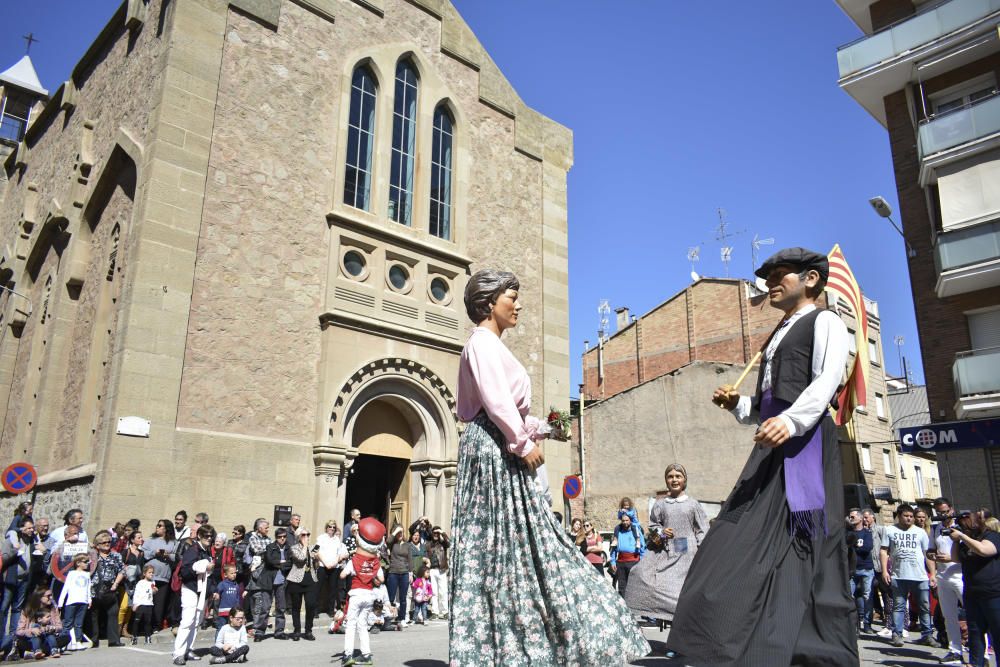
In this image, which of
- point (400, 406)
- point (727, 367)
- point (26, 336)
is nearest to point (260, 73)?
point (400, 406)

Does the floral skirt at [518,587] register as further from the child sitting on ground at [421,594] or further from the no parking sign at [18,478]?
the no parking sign at [18,478]

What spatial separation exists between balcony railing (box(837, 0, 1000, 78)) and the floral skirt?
21.8m

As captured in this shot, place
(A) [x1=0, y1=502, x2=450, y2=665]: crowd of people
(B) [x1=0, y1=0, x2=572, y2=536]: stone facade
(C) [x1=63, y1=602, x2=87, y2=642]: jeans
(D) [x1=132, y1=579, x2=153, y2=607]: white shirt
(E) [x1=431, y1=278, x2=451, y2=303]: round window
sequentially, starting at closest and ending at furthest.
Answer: (A) [x1=0, y1=502, x2=450, y2=665]: crowd of people, (C) [x1=63, y1=602, x2=87, y2=642]: jeans, (D) [x1=132, y1=579, x2=153, y2=607]: white shirt, (B) [x1=0, y1=0, x2=572, y2=536]: stone facade, (E) [x1=431, y1=278, x2=451, y2=303]: round window

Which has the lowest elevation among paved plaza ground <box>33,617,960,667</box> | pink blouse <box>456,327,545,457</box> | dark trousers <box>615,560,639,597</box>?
paved plaza ground <box>33,617,960,667</box>

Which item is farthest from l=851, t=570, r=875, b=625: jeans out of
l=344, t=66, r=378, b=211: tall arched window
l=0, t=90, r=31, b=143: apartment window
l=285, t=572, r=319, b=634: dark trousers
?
l=0, t=90, r=31, b=143: apartment window

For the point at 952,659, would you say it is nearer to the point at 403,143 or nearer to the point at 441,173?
the point at 441,173

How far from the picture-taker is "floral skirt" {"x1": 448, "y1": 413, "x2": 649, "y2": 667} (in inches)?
137

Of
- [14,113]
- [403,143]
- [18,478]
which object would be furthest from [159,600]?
[14,113]

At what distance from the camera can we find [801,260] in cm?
400

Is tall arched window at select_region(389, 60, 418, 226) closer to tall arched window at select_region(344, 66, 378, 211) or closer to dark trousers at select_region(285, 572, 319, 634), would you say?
tall arched window at select_region(344, 66, 378, 211)

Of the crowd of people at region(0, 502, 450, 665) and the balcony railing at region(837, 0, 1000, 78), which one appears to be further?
the balcony railing at region(837, 0, 1000, 78)

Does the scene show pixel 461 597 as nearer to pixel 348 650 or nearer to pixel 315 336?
pixel 348 650

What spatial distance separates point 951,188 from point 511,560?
20637mm

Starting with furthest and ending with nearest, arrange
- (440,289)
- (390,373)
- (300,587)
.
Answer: (440,289) → (390,373) → (300,587)
